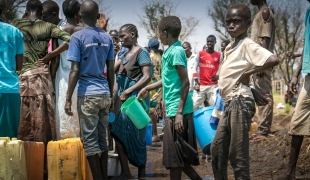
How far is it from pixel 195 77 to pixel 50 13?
15.7 ft

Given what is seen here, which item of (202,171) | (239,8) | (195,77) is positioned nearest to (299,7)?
(195,77)

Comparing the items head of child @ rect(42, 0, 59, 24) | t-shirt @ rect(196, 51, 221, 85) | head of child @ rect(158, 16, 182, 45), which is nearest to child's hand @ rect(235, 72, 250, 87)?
head of child @ rect(158, 16, 182, 45)

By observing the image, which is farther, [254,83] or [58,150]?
[254,83]

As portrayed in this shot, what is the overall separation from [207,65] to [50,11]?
16.1 feet

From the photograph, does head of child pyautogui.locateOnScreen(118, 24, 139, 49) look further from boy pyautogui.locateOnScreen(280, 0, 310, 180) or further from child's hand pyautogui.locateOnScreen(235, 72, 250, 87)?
child's hand pyautogui.locateOnScreen(235, 72, 250, 87)

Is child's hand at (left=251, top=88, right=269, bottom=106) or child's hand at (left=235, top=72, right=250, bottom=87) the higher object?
child's hand at (left=235, top=72, right=250, bottom=87)

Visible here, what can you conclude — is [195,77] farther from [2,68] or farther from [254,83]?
[2,68]

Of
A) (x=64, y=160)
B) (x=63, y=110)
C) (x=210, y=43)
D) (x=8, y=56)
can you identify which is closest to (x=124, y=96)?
(x=63, y=110)

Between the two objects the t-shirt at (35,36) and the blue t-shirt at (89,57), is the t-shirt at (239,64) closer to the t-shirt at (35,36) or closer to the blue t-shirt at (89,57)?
the blue t-shirt at (89,57)

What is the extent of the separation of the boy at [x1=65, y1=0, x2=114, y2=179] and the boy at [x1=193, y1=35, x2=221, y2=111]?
215 inches

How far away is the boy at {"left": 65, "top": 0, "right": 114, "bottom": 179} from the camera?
4.93 metres

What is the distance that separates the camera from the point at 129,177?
605 centimetres

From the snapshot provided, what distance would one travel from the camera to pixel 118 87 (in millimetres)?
6277

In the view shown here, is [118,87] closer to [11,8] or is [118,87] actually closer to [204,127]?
[204,127]
